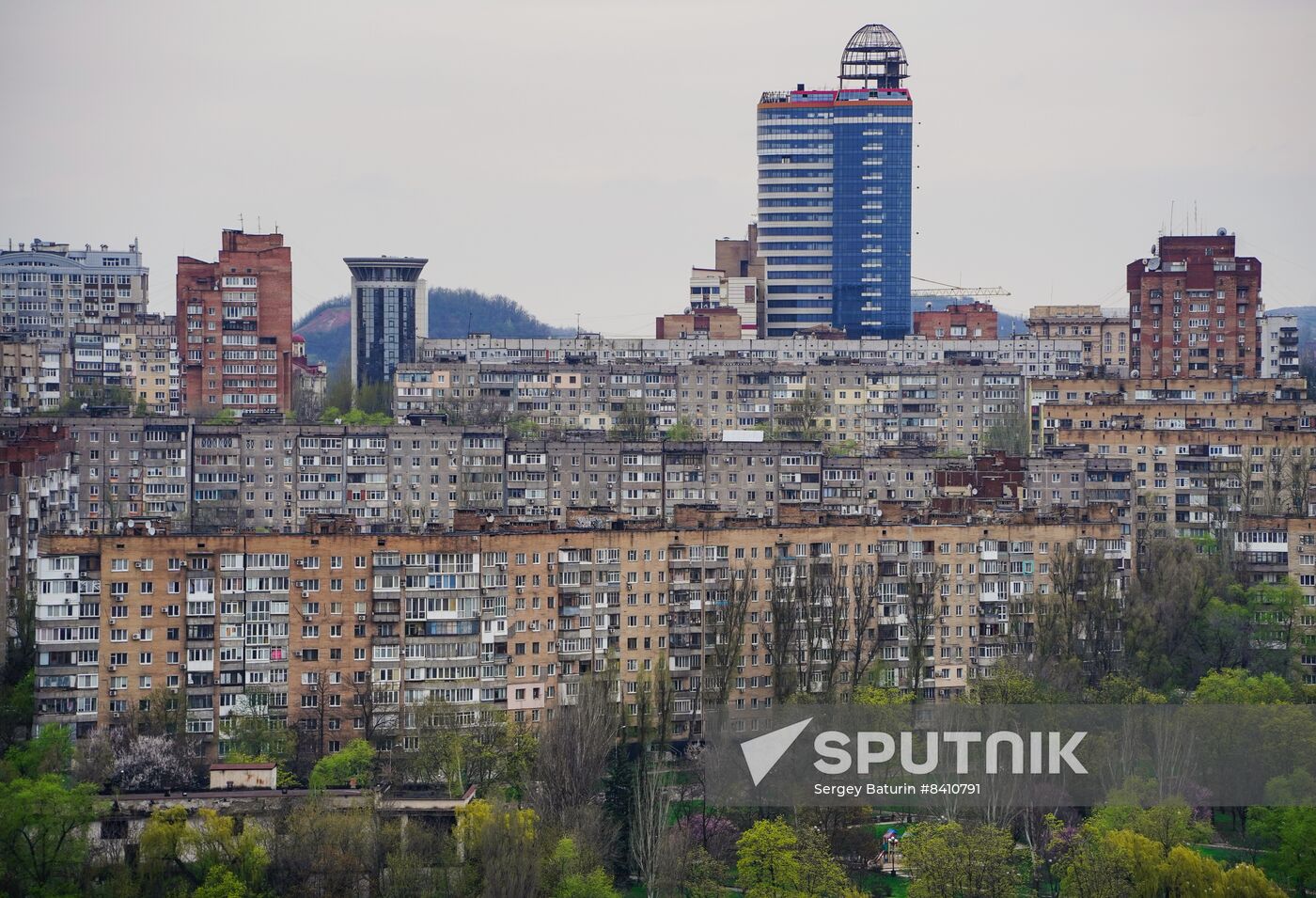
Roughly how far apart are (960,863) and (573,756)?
7305 mm

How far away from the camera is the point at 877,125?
100 metres

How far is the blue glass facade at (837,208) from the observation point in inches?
3949

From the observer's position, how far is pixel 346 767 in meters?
41.5

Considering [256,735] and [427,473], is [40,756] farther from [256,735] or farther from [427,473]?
[427,473]

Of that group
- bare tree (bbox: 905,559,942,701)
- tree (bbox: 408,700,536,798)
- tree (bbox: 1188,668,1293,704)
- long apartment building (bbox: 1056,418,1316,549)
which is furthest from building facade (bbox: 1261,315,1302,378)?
tree (bbox: 408,700,536,798)

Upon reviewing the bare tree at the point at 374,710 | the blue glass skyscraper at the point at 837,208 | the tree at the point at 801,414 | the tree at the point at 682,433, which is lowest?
the bare tree at the point at 374,710

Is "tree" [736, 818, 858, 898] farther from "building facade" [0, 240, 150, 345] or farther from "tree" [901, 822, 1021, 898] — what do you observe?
"building facade" [0, 240, 150, 345]

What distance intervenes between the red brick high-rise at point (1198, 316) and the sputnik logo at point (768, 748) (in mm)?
42101

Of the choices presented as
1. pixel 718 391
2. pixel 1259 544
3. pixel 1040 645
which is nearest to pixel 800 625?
pixel 1040 645

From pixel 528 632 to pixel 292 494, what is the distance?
2214 cm

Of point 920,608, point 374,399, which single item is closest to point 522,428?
point 374,399

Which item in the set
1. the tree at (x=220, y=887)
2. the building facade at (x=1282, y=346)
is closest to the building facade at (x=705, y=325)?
the building facade at (x=1282, y=346)

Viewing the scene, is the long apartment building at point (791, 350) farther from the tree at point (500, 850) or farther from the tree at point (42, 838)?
the tree at point (42, 838)

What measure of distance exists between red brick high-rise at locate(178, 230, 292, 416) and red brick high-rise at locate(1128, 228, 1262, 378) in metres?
29.2
